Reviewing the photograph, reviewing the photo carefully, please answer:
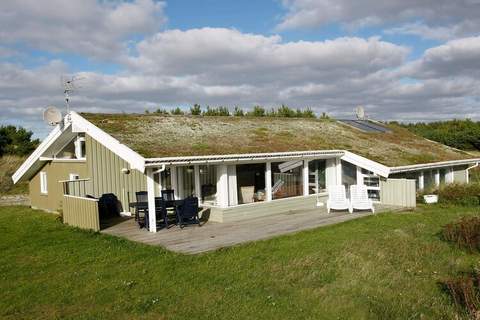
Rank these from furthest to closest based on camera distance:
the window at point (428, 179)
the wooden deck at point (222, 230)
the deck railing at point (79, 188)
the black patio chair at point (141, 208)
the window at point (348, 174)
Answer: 1. the window at point (428, 179)
2. the window at point (348, 174)
3. the deck railing at point (79, 188)
4. the black patio chair at point (141, 208)
5. the wooden deck at point (222, 230)

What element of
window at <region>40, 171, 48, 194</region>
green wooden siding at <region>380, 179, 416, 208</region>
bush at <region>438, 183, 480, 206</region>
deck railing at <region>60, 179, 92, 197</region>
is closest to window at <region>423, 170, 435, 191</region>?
bush at <region>438, 183, 480, 206</region>

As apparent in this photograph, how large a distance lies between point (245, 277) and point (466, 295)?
154 inches

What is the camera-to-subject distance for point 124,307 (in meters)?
7.29

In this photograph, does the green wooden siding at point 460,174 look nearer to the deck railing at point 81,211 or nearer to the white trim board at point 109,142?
the white trim board at point 109,142

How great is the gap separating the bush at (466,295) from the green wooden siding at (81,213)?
33.1ft

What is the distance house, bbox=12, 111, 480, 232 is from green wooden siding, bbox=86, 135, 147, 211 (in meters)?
0.04

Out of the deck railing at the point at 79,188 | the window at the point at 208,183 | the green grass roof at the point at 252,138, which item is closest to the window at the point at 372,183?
the green grass roof at the point at 252,138

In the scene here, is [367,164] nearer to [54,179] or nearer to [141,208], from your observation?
[141,208]

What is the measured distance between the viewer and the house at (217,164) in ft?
48.6

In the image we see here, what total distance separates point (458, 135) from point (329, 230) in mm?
43576

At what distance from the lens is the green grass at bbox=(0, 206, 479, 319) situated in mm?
7078

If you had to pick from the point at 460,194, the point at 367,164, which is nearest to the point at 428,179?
the point at 460,194

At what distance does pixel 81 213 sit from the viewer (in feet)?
47.8

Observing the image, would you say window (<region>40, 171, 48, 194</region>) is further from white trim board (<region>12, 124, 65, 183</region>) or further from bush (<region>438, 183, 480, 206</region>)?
bush (<region>438, 183, 480, 206</region>)
